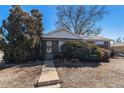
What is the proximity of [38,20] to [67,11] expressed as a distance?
10.7 metres

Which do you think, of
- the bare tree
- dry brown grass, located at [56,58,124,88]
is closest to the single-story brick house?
dry brown grass, located at [56,58,124,88]

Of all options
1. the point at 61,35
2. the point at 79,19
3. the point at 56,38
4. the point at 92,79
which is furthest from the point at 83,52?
the point at 79,19

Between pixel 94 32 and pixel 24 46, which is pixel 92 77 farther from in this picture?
pixel 94 32

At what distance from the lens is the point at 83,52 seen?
1512cm

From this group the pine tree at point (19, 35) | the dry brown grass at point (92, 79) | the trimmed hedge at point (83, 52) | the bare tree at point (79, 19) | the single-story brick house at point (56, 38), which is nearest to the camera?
the dry brown grass at point (92, 79)

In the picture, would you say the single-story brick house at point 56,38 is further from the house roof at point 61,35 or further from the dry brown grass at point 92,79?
the dry brown grass at point 92,79

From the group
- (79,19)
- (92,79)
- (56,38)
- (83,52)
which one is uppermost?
(79,19)

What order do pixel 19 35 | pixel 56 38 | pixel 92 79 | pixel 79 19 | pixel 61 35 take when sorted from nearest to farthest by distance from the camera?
pixel 92 79, pixel 19 35, pixel 56 38, pixel 61 35, pixel 79 19

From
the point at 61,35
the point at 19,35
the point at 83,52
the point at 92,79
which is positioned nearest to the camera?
the point at 92,79

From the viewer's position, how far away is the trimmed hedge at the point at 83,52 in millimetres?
14895

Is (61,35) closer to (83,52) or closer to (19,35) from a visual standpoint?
(83,52)

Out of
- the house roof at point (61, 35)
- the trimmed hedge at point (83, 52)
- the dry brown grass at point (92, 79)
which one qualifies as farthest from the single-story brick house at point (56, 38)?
the dry brown grass at point (92, 79)

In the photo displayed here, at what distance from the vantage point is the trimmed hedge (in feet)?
48.9

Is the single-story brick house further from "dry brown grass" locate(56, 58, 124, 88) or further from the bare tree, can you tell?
the bare tree
